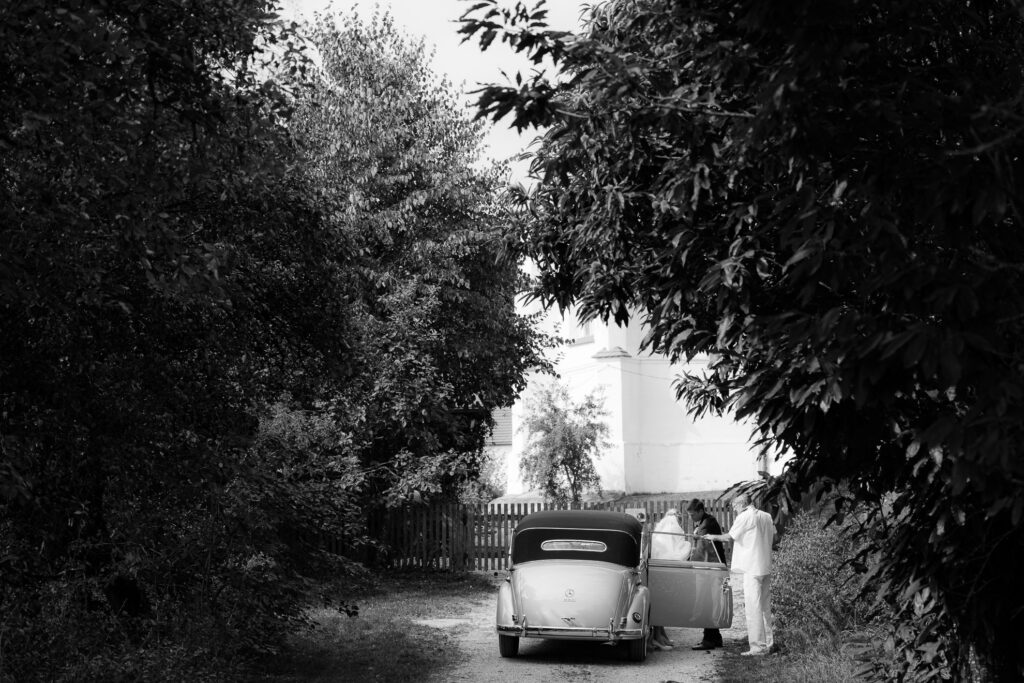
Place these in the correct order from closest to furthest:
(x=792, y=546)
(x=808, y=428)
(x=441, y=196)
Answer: (x=808, y=428), (x=792, y=546), (x=441, y=196)

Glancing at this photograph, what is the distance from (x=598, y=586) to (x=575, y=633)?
589mm

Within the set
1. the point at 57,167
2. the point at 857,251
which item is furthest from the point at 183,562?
the point at 857,251

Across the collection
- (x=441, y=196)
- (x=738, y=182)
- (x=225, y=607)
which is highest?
(x=441, y=196)

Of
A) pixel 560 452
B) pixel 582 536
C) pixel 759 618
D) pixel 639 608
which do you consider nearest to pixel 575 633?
pixel 639 608

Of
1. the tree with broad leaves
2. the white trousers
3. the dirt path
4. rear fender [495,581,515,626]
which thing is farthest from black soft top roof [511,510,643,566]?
the tree with broad leaves

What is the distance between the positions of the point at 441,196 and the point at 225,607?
50.4ft

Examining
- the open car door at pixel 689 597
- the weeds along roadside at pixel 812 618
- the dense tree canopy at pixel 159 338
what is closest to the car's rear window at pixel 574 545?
the open car door at pixel 689 597

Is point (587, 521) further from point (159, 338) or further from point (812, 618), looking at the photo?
point (159, 338)

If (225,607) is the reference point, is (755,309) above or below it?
above

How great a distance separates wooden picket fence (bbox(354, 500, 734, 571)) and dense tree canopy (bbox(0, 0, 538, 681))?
28.6 ft

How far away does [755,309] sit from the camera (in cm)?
601

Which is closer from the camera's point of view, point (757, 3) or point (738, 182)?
point (757, 3)

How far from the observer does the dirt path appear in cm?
1174

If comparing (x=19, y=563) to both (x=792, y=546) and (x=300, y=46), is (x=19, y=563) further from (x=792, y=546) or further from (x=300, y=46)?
(x=792, y=546)
